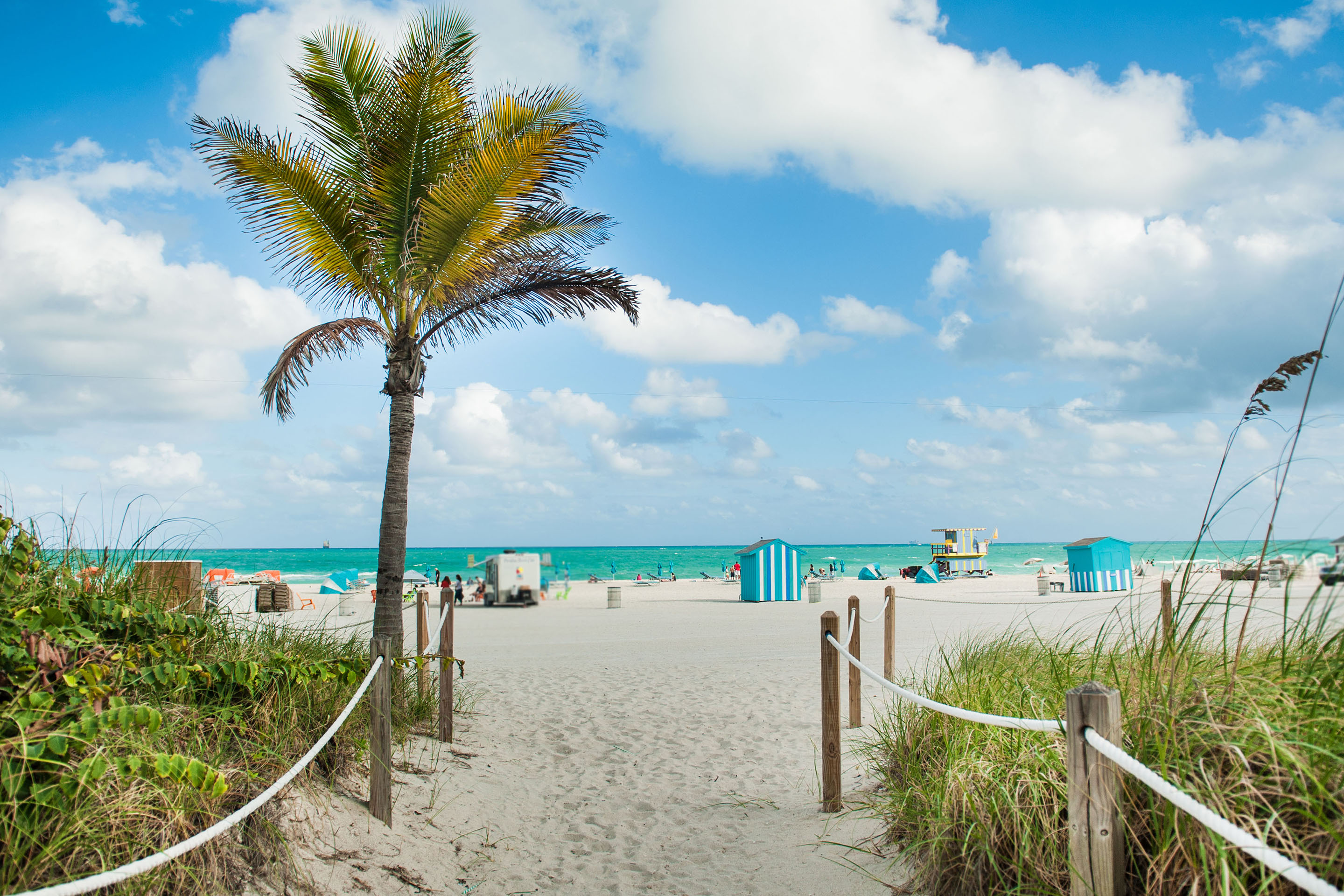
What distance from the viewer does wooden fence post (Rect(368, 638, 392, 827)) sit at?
4.45 metres

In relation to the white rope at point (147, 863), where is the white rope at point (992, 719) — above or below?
above

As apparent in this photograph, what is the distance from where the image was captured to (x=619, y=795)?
18.6 ft

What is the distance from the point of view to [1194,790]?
240cm

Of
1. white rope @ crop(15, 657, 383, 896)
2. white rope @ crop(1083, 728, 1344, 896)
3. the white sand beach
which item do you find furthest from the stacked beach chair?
white rope @ crop(1083, 728, 1344, 896)

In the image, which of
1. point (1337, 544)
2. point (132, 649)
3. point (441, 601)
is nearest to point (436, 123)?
point (441, 601)

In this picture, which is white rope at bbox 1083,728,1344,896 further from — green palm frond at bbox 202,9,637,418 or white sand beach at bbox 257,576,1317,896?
green palm frond at bbox 202,9,637,418

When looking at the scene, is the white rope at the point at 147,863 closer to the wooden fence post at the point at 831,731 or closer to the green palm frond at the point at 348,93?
the wooden fence post at the point at 831,731

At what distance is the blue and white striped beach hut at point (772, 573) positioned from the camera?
2452 centimetres

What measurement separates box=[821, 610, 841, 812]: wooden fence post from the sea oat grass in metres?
0.66

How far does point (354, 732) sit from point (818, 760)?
362cm

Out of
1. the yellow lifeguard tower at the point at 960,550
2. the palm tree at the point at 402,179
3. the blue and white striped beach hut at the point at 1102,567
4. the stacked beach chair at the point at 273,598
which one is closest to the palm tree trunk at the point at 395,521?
the palm tree at the point at 402,179

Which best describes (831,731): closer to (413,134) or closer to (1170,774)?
(1170,774)

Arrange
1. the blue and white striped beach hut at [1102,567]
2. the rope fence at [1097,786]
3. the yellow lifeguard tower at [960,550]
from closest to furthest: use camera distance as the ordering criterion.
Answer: the rope fence at [1097,786] < the blue and white striped beach hut at [1102,567] < the yellow lifeguard tower at [960,550]

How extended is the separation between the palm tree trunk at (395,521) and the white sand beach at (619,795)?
38.8 inches
